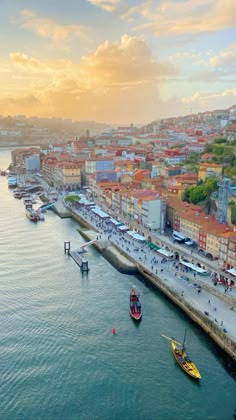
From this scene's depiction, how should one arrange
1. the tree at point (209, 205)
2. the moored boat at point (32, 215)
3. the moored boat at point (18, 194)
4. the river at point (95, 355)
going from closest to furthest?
1. the river at point (95, 355)
2. the tree at point (209, 205)
3. the moored boat at point (32, 215)
4. the moored boat at point (18, 194)

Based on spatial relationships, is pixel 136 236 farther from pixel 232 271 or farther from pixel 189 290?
pixel 232 271

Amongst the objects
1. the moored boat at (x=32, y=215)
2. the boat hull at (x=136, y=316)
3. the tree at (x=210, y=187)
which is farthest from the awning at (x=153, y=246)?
the moored boat at (x=32, y=215)

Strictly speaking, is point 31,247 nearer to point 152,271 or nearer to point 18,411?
point 152,271

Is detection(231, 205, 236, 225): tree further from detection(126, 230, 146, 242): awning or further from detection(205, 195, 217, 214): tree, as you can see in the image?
detection(126, 230, 146, 242): awning

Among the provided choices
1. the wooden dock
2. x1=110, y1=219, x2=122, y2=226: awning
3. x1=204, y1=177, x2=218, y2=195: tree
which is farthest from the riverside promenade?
x1=204, y1=177, x2=218, y2=195: tree

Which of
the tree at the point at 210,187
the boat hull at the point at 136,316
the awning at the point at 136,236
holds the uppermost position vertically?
the tree at the point at 210,187

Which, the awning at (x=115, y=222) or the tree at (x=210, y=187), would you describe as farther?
the awning at (x=115, y=222)

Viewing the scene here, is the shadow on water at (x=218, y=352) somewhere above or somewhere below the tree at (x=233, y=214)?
below

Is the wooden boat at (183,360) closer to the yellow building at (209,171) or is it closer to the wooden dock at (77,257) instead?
the wooden dock at (77,257)
